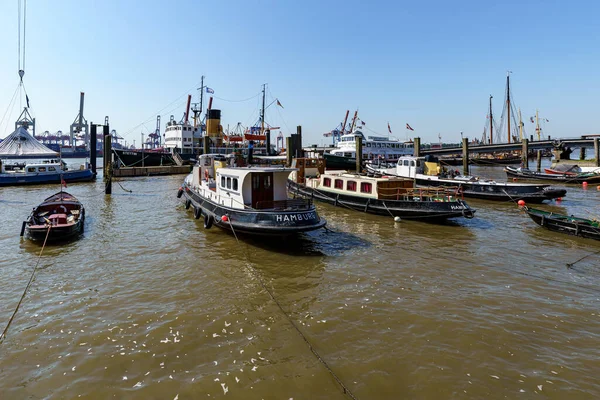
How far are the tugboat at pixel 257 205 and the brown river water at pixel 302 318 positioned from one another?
3.03 ft

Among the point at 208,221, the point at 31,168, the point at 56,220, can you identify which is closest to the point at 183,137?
the point at 31,168

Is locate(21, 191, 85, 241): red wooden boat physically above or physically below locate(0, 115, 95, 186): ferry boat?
below

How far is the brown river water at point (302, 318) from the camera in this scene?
5574 millimetres

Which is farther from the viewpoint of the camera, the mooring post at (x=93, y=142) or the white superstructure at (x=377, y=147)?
the white superstructure at (x=377, y=147)

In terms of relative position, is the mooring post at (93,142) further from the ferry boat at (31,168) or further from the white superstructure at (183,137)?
the white superstructure at (183,137)

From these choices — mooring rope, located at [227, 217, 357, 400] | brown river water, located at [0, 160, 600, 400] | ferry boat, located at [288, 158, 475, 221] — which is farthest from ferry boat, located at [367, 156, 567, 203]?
mooring rope, located at [227, 217, 357, 400]

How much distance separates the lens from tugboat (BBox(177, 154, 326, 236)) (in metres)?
12.5

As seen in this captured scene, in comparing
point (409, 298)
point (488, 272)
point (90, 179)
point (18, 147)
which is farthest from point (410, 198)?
point (18, 147)

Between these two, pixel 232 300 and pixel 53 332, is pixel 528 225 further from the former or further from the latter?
pixel 53 332

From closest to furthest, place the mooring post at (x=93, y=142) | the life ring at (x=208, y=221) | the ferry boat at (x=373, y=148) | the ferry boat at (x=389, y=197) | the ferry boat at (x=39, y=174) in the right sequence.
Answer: the life ring at (x=208, y=221), the ferry boat at (x=389, y=197), the ferry boat at (x=39, y=174), the mooring post at (x=93, y=142), the ferry boat at (x=373, y=148)

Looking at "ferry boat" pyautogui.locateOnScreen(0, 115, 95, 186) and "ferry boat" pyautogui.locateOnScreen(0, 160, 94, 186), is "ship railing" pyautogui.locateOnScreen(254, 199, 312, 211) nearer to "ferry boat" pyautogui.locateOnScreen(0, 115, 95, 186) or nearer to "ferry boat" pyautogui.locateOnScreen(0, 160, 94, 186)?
"ferry boat" pyautogui.locateOnScreen(0, 115, 95, 186)

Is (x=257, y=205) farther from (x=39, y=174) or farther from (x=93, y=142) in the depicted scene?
(x=93, y=142)

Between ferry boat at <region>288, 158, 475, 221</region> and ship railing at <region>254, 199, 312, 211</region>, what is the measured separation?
4.17 m

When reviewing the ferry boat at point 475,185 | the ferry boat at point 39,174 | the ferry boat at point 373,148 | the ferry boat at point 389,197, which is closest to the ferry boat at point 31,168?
the ferry boat at point 39,174
